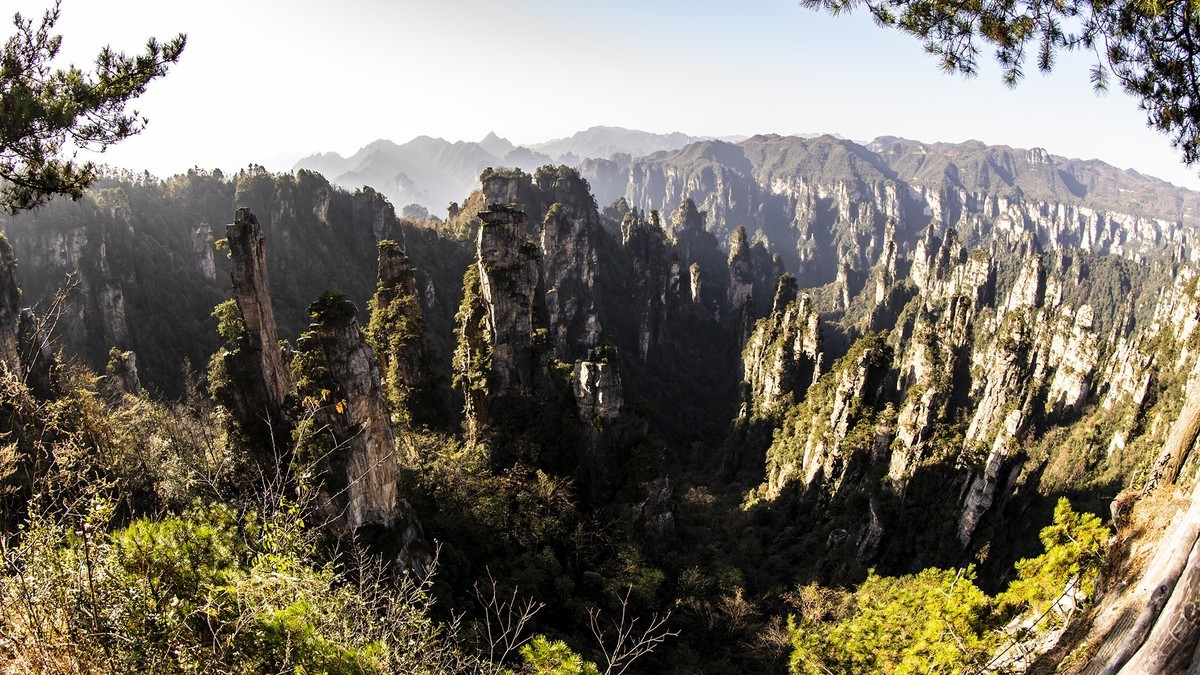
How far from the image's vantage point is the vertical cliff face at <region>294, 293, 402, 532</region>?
750 inches

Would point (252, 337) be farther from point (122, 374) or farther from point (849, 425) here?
point (849, 425)

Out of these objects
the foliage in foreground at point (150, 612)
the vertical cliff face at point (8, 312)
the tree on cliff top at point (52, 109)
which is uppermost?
the tree on cliff top at point (52, 109)

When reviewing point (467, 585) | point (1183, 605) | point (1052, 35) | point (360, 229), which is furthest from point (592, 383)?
point (360, 229)

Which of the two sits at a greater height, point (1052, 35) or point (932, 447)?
point (1052, 35)

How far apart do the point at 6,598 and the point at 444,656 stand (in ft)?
23.6

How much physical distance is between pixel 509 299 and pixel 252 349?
1329 cm

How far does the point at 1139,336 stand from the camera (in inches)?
2313

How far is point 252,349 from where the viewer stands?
1975 cm

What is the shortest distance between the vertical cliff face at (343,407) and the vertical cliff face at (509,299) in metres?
11.0

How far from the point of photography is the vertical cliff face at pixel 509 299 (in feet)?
100

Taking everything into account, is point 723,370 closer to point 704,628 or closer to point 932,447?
point 932,447

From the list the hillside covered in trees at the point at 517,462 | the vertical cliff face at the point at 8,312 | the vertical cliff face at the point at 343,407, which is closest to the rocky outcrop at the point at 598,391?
the hillside covered in trees at the point at 517,462

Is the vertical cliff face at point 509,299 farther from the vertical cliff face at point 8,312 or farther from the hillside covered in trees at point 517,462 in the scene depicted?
the vertical cliff face at point 8,312

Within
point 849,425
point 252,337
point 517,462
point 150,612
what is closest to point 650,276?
point 849,425
